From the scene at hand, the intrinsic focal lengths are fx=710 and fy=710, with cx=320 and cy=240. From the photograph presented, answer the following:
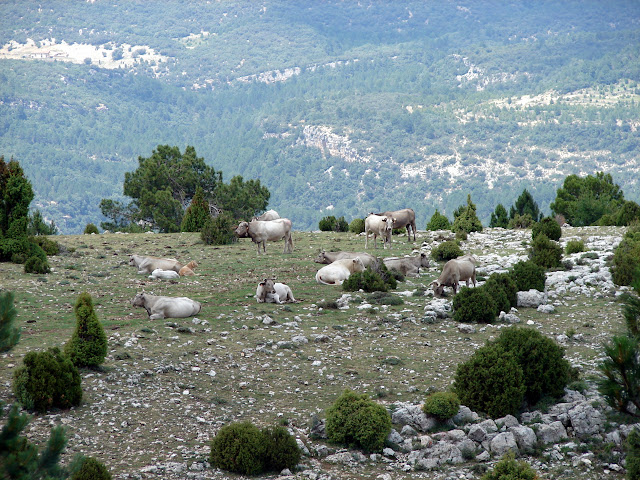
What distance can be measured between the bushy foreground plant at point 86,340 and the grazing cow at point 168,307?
491cm

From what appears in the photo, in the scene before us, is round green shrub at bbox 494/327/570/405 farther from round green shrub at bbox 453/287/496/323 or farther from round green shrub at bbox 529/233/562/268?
round green shrub at bbox 529/233/562/268

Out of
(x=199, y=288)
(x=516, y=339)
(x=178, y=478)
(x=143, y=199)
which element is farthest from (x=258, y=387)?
(x=143, y=199)

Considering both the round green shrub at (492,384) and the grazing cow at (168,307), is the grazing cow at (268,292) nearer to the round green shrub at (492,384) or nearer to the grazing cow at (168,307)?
the grazing cow at (168,307)

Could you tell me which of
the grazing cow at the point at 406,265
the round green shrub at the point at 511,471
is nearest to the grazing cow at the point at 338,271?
the grazing cow at the point at 406,265

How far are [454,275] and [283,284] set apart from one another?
5393 millimetres

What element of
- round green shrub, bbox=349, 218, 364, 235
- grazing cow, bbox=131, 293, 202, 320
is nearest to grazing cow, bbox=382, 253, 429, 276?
grazing cow, bbox=131, 293, 202, 320

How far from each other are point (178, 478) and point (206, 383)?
3794mm

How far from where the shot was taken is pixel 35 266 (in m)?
24.2

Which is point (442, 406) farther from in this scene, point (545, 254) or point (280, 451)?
point (545, 254)

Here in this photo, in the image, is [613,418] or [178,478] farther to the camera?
[613,418]

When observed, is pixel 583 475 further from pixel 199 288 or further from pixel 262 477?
pixel 199 288

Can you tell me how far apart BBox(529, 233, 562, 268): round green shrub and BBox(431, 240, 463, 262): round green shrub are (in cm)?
329

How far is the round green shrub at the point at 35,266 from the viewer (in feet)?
79.4

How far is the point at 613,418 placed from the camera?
12070 mm
